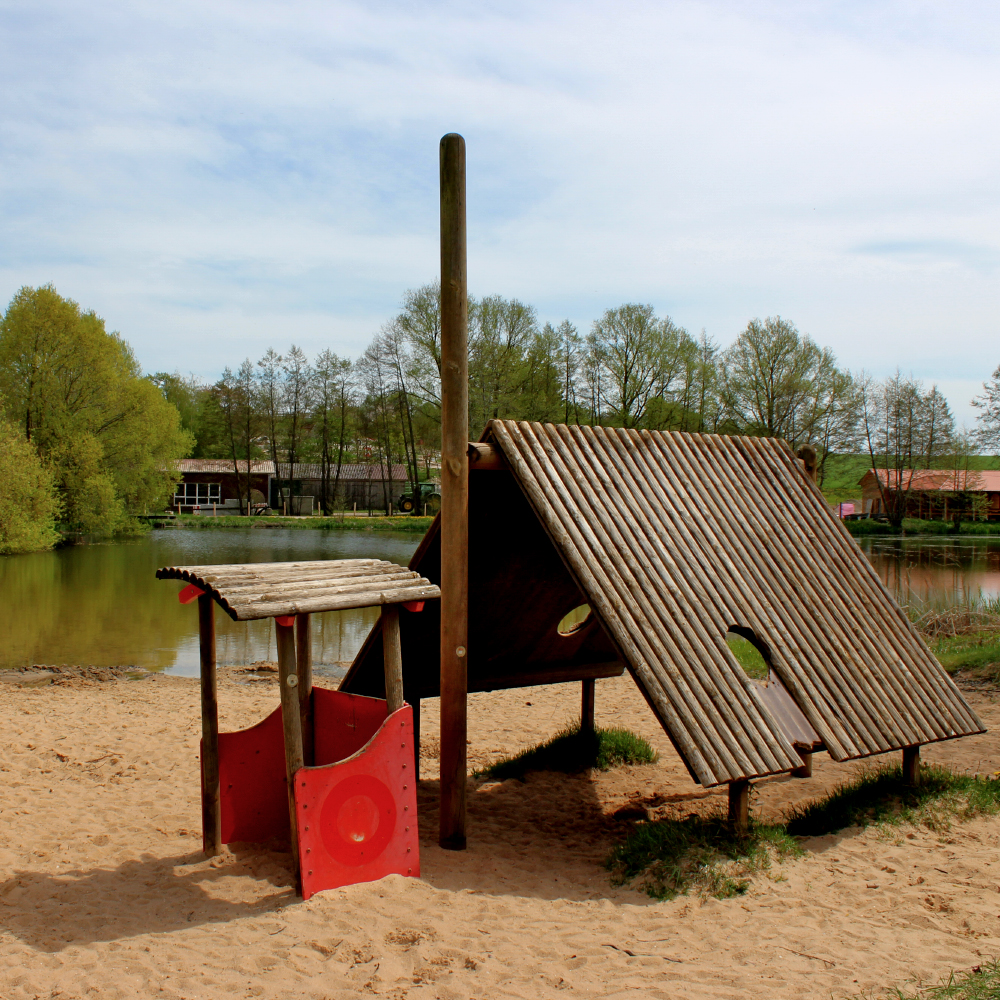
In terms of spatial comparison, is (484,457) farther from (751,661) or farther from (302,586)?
(751,661)

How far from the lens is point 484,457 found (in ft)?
18.5

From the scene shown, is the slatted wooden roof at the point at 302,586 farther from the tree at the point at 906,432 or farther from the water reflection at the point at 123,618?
the tree at the point at 906,432

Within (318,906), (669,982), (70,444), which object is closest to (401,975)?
(318,906)

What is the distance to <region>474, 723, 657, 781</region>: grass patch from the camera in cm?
767

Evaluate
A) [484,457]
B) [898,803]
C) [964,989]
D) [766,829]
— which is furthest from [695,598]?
[964,989]

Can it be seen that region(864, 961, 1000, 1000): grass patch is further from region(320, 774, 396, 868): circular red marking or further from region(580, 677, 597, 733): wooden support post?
region(580, 677, 597, 733): wooden support post

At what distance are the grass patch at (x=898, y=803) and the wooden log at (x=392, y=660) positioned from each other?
2.87m

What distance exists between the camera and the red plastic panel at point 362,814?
4.67m

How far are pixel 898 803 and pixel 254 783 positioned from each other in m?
4.54

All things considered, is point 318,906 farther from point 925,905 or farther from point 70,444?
point 70,444

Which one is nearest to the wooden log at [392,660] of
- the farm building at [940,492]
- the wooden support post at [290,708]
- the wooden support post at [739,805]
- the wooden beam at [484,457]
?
the wooden support post at [290,708]

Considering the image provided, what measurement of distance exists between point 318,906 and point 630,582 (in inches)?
102

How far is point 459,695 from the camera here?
5.59 meters

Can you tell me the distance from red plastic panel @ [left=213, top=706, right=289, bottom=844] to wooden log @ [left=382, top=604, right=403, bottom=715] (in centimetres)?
113
